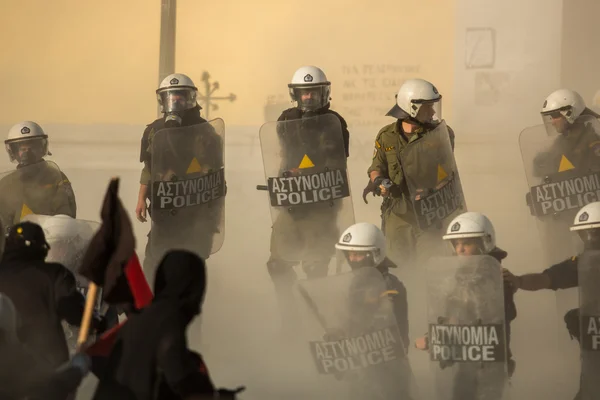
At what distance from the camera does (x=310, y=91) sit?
8945 millimetres

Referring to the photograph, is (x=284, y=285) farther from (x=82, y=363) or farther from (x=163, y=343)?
(x=163, y=343)

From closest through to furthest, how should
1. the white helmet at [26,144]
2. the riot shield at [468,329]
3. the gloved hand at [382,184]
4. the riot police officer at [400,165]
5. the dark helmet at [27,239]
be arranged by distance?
the dark helmet at [27,239] < the riot shield at [468,329] < the gloved hand at [382,184] < the riot police officer at [400,165] < the white helmet at [26,144]

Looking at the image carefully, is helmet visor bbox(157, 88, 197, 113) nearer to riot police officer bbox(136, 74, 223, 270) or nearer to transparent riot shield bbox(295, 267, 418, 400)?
riot police officer bbox(136, 74, 223, 270)

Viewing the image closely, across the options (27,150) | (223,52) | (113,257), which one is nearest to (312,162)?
(27,150)

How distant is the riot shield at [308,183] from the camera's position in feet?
28.7

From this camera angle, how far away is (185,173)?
888cm

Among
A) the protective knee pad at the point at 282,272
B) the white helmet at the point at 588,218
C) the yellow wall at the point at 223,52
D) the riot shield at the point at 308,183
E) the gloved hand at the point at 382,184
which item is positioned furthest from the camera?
the yellow wall at the point at 223,52

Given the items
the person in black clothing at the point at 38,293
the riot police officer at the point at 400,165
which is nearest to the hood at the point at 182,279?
the person in black clothing at the point at 38,293

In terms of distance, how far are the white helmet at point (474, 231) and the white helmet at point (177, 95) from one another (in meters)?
2.10

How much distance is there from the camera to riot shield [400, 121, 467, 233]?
856cm

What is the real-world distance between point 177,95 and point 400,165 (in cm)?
152

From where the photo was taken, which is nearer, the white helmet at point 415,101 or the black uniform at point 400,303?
the black uniform at point 400,303

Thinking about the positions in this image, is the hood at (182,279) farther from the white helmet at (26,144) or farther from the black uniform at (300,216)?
the white helmet at (26,144)

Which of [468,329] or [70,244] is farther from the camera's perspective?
[70,244]
